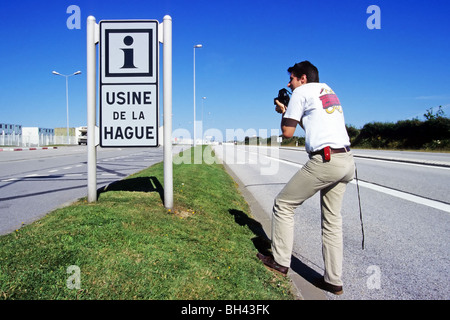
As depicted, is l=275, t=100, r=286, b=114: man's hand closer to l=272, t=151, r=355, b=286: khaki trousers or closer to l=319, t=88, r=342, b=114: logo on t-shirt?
l=319, t=88, r=342, b=114: logo on t-shirt

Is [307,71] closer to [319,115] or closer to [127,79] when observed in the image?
[319,115]

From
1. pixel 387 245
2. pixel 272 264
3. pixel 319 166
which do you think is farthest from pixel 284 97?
pixel 387 245

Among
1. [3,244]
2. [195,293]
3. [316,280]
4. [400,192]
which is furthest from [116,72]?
[400,192]

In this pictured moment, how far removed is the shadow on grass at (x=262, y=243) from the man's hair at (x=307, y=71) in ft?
6.08

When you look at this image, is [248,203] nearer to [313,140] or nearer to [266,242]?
[266,242]

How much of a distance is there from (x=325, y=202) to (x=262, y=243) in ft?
4.32

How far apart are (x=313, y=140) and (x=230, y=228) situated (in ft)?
6.74

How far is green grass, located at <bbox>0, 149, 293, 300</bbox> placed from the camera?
235cm

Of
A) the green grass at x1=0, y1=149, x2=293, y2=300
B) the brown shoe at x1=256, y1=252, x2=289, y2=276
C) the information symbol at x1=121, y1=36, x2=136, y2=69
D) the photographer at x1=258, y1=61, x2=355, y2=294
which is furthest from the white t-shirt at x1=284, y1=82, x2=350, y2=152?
the information symbol at x1=121, y1=36, x2=136, y2=69

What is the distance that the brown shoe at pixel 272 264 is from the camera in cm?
302

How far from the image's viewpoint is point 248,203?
23.0 feet

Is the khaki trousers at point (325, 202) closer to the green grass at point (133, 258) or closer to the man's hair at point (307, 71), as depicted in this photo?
the green grass at point (133, 258)

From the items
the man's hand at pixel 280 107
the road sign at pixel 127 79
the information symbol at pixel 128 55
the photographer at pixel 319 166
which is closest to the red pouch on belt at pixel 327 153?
the photographer at pixel 319 166
